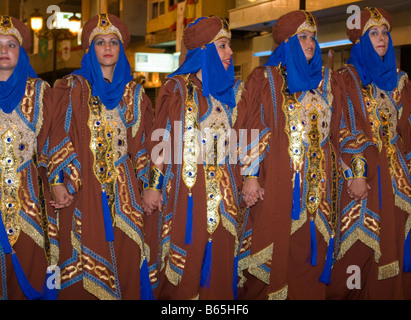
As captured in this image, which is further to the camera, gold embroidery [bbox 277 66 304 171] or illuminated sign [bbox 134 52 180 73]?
illuminated sign [bbox 134 52 180 73]

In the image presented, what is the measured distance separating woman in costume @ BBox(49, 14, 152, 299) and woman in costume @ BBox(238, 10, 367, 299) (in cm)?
77

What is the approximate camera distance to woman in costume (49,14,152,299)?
388 cm

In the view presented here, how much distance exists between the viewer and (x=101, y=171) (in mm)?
3916

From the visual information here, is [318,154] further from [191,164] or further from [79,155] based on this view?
[79,155]

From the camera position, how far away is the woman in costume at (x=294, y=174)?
4.07m

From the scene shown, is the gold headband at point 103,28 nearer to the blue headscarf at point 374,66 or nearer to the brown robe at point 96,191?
the brown robe at point 96,191

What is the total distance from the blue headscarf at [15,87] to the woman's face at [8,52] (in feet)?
0.10

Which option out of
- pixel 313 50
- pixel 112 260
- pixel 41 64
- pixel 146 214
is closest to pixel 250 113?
pixel 313 50

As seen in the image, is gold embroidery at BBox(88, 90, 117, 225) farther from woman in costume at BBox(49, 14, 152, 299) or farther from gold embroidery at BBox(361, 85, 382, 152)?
gold embroidery at BBox(361, 85, 382, 152)

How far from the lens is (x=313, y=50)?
4156mm

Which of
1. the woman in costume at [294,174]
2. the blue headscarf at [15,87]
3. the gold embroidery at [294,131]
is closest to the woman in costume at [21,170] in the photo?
the blue headscarf at [15,87]

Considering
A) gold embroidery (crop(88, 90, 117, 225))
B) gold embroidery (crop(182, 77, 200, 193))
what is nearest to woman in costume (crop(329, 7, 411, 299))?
gold embroidery (crop(182, 77, 200, 193))

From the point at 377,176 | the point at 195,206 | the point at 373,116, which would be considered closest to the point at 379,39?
the point at 373,116

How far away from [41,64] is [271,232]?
22.0 meters
